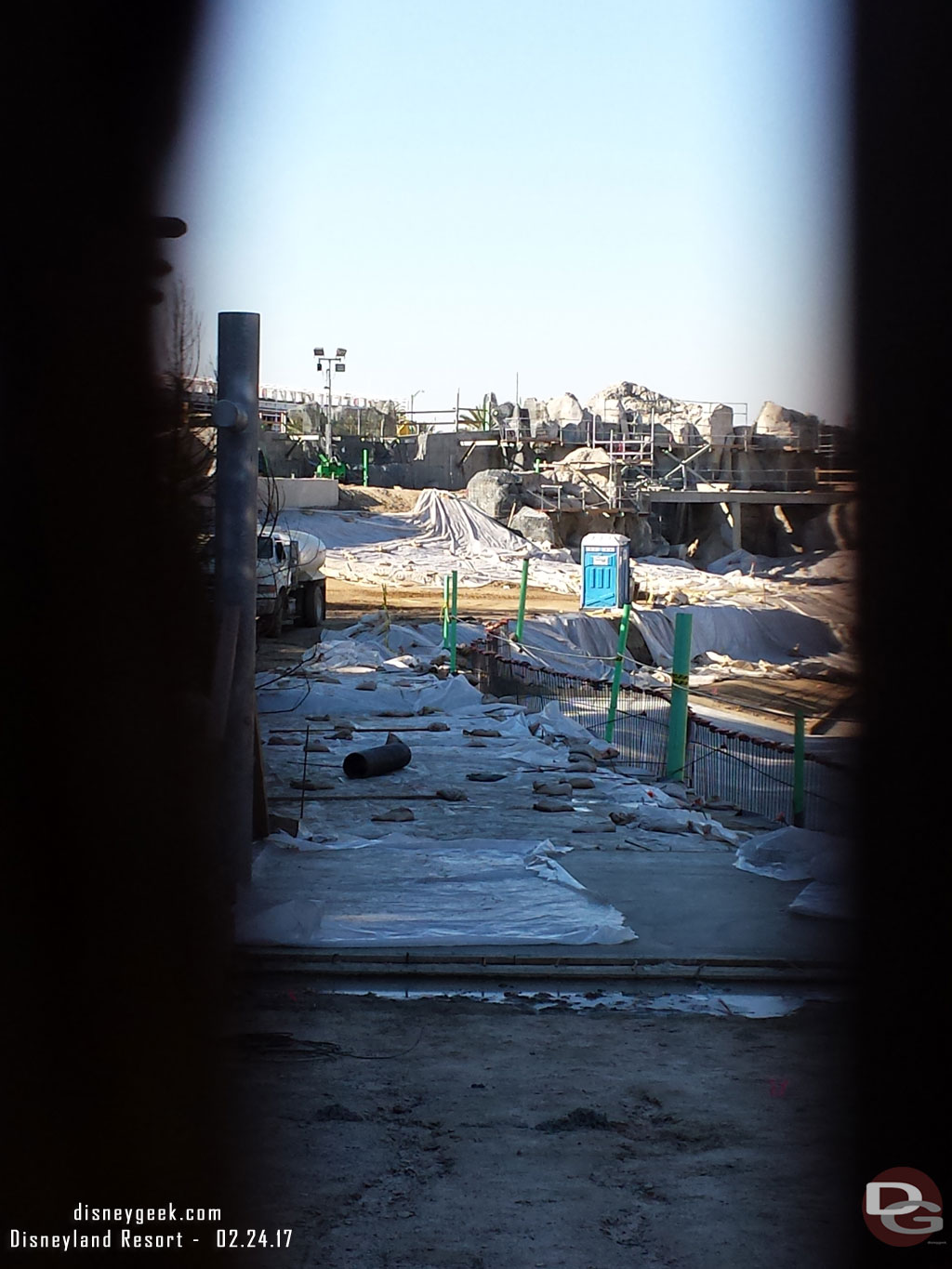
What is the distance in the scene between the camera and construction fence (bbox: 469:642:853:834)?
8.48 metres

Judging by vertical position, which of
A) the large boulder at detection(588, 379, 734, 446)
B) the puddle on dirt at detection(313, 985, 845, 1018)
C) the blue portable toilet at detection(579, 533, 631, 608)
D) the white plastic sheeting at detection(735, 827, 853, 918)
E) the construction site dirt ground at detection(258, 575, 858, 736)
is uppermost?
the large boulder at detection(588, 379, 734, 446)

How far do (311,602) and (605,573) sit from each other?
5.39 m

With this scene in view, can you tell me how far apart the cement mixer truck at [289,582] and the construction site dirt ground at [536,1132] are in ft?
46.5

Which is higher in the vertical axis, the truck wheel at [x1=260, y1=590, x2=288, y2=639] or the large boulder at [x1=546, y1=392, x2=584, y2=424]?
the large boulder at [x1=546, y1=392, x2=584, y2=424]

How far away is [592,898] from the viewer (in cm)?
578

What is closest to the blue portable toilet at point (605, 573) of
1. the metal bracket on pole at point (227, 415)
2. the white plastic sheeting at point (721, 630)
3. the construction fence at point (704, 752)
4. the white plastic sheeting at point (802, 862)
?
the white plastic sheeting at point (721, 630)

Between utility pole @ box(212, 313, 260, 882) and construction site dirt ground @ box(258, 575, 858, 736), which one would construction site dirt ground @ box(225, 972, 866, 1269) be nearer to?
utility pole @ box(212, 313, 260, 882)

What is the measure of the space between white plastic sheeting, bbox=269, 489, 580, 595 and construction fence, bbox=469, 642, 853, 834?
676 inches

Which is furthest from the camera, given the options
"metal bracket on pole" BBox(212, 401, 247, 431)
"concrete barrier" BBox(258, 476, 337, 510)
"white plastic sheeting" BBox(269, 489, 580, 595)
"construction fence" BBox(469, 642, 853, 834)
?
"concrete barrier" BBox(258, 476, 337, 510)

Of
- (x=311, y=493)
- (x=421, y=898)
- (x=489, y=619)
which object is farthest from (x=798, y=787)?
(x=311, y=493)

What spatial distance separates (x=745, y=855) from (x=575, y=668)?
11.2 meters

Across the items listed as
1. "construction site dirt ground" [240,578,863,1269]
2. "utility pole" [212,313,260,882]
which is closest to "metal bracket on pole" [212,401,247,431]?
"utility pole" [212,313,260,882]

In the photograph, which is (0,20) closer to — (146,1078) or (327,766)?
(146,1078)

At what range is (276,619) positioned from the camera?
19484mm
